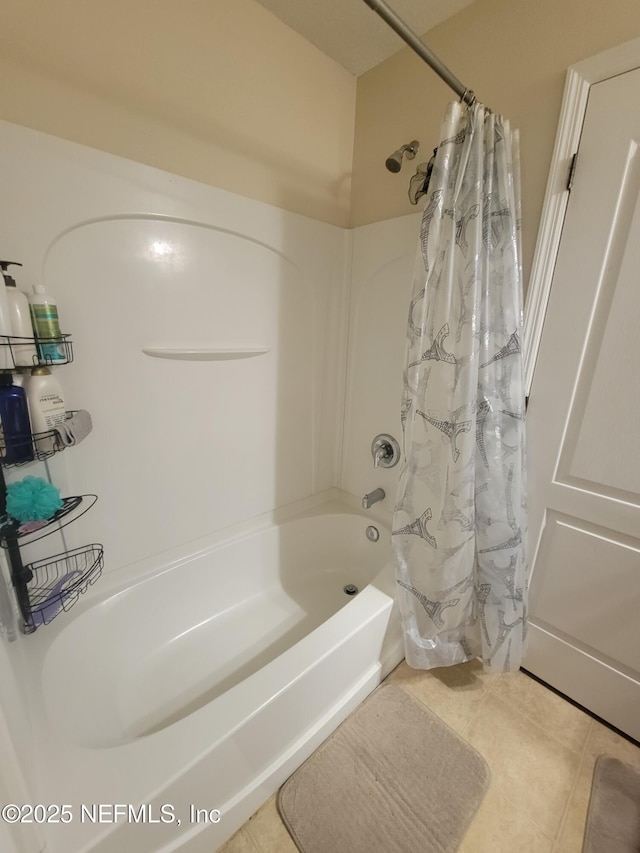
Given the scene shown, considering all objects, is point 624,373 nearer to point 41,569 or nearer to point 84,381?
Result: point 84,381

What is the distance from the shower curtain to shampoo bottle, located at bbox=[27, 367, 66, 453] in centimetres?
105

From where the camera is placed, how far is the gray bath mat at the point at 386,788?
90cm

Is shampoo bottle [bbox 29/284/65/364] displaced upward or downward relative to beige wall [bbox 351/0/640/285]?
downward

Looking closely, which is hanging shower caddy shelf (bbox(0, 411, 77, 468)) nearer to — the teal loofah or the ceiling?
the teal loofah

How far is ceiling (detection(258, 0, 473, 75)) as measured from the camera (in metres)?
1.16

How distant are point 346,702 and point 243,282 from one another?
1.56 metres

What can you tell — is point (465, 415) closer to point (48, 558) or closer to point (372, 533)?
point (372, 533)

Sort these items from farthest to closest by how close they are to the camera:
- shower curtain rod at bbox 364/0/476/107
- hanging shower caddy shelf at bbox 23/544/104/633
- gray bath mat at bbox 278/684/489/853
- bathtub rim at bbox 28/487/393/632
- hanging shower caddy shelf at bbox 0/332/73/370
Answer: bathtub rim at bbox 28/487/393/632 → hanging shower caddy shelf at bbox 23/544/104/633 → gray bath mat at bbox 278/684/489/853 → hanging shower caddy shelf at bbox 0/332/73/370 → shower curtain rod at bbox 364/0/476/107

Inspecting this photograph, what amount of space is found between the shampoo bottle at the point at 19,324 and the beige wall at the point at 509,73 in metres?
1.36

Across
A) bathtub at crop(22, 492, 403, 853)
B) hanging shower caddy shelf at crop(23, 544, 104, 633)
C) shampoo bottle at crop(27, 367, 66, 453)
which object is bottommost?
bathtub at crop(22, 492, 403, 853)

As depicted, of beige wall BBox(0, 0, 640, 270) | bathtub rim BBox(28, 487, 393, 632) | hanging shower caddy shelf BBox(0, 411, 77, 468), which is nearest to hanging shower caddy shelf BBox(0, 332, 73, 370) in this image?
hanging shower caddy shelf BBox(0, 411, 77, 468)

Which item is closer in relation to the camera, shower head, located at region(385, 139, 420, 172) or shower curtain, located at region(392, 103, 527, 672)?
shower curtain, located at region(392, 103, 527, 672)

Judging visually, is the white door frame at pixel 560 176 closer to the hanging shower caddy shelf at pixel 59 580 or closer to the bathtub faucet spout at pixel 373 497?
the bathtub faucet spout at pixel 373 497

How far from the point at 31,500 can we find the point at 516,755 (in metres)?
1.64
